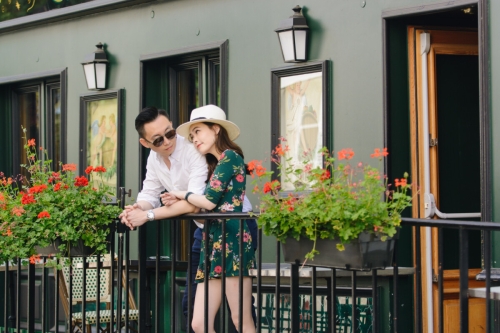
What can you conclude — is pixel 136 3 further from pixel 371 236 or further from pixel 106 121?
pixel 371 236

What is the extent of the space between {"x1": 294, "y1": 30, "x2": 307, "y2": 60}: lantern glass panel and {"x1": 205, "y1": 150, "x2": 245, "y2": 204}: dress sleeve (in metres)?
2.15

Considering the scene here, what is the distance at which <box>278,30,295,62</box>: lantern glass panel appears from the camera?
8023mm

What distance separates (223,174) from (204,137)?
1.25ft

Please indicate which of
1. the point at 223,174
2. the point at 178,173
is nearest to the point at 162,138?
the point at 178,173

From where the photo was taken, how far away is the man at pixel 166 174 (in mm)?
6254

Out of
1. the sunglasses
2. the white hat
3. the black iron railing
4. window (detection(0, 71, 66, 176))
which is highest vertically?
window (detection(0, 71, 66, 176))

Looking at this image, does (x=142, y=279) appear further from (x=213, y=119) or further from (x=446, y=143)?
(x=446, y=143)

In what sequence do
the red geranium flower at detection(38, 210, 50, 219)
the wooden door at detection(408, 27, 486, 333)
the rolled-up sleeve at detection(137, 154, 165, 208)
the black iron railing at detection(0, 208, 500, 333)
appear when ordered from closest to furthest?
the black iron railing at detection(0, 208, 500, 333) → the red geranium flower at detection(38, 210, 50, 219) → the rolled-up sleeve at detection(137, 154, 165, 208) → the wooden door at detection(408, 27, 486, 333)

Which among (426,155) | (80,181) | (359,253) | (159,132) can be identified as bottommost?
(359,253)

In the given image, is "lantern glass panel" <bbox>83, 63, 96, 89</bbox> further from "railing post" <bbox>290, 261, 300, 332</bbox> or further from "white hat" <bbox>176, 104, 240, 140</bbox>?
"railing post" <bbox>290, 261, 300, 332</bbox>

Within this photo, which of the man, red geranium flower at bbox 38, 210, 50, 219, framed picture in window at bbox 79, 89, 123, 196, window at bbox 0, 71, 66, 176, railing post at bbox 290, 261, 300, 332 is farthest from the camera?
window at bbox 0, 71, 66, 176

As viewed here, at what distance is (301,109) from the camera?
26.8ft

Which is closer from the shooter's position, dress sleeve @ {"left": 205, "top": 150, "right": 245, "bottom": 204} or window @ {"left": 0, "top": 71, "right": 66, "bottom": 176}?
dress sleeve @ {"left": 205, "top": 150, "right": 245, "bottom": 204}

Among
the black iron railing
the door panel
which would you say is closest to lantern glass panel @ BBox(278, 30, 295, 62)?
the door panel
